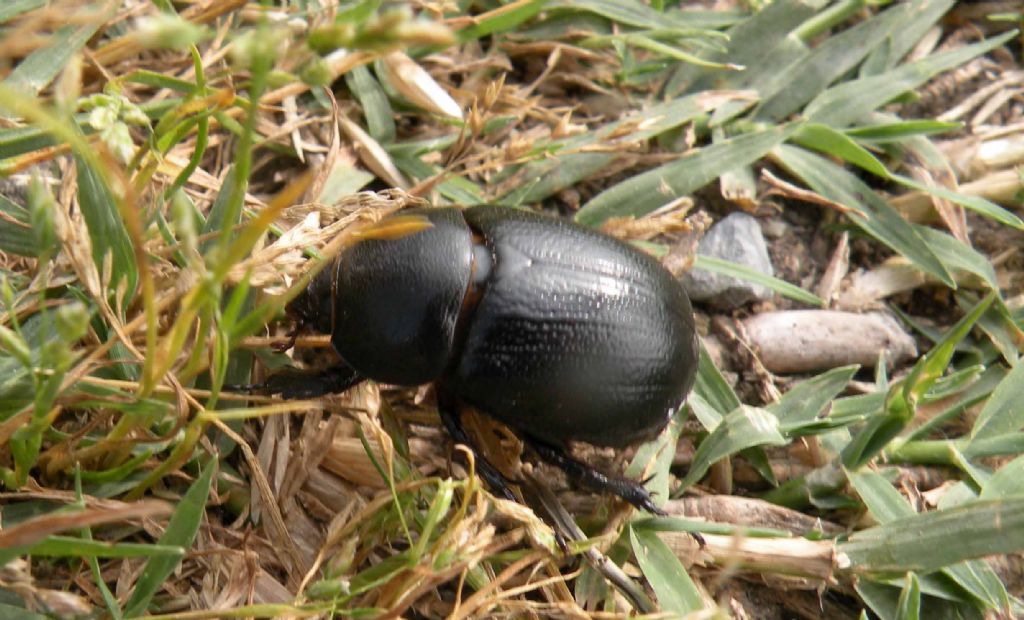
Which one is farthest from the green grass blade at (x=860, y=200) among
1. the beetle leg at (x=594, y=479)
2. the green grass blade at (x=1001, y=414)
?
the beetle leg at (x=594, y=479)

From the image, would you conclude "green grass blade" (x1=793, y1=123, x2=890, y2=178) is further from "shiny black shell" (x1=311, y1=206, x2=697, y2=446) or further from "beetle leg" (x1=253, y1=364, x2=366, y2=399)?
"beetle leg" (x1=253, y1=364, x2=366, y2=399)

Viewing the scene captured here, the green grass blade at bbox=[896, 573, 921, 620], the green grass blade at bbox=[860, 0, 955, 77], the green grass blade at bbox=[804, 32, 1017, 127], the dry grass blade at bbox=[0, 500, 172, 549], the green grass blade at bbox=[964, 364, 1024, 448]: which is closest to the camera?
the dry grass blade at bbox=[0, 500, 172, 549]

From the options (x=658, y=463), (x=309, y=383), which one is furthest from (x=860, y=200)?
(x=309, y=383)

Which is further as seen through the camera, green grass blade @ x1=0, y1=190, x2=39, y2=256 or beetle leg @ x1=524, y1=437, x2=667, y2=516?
beetle leg @ x1=524, y1=437, x2=667, y2=516

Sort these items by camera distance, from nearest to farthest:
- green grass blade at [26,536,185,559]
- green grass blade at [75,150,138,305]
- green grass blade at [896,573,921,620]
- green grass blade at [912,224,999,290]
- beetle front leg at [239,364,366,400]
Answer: green grass blade at [26,536,185,559] → green grass blade at [75,150,138,305] → green grass blade at [896,573,921,620] → beetle front leg at [239,364,366,400] → green grass blade at [912,224,999,290]

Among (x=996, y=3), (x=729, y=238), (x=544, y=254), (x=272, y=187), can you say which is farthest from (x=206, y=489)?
(x=996, y=3)

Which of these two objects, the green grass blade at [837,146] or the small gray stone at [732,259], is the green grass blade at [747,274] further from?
the green grass blade at [837,146]

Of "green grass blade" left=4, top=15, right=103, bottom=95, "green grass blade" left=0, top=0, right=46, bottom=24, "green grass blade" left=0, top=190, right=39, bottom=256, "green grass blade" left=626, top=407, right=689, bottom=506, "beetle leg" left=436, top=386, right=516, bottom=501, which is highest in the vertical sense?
"green grass blade" left=0, top=0, right=46, bottom=24

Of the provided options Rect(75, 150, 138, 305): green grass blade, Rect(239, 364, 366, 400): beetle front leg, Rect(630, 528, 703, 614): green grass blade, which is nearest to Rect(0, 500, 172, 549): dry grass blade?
Rect(75, 150, 138, 305): green grass blade
